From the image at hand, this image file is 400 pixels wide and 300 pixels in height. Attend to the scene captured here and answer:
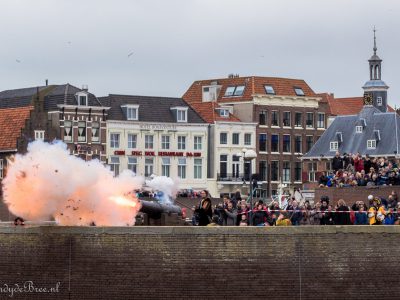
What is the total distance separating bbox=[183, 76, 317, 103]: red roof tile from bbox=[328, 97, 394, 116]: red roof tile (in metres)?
12.0

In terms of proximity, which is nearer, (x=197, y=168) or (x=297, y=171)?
(x=197, y=168)

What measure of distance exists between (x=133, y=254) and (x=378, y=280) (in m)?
7.32

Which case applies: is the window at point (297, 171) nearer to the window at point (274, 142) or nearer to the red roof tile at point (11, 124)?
the window at point (274, 142)

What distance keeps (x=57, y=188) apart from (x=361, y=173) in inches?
832

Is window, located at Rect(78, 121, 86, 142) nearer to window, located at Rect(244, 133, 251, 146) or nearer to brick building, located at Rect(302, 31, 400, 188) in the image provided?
brick building, located at Rect(302, 31, 400, 188)

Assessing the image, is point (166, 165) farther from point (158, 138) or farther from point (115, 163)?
point (115, 163)


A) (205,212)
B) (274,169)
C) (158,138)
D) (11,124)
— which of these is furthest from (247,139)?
(205,212)

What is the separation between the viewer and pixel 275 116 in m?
124

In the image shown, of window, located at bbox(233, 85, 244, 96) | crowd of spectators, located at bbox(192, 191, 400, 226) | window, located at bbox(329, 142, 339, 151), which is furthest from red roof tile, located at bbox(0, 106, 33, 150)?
crowd of spectators, located at bbox(192, 191, 400, 226)

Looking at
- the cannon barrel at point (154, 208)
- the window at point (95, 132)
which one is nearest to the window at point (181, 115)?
the window at point (95, 132)

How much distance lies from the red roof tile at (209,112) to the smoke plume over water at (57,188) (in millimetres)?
73458

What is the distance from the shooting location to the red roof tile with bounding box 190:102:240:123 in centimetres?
12075

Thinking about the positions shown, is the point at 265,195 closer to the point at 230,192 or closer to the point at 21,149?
the point at 230,192

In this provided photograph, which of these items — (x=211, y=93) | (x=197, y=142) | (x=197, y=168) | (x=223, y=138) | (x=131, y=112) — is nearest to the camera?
(x=131, y=112)
